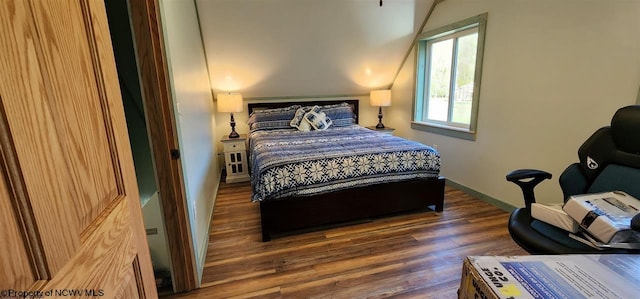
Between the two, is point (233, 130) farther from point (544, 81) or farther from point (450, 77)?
point (544, 81)

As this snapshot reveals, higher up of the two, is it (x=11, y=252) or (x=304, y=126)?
(x=11, y=252)

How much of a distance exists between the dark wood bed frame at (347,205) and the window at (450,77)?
97 cm

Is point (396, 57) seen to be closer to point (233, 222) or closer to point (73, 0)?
point (233, 222)

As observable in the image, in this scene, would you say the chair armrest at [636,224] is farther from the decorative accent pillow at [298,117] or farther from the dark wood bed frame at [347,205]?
the decorative accent pillow at [298,117]

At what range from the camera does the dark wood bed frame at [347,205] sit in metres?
2.27

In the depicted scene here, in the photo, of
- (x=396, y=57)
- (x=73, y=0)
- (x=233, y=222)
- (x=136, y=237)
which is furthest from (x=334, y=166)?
(x=396, y=57)

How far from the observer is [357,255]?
208 cm

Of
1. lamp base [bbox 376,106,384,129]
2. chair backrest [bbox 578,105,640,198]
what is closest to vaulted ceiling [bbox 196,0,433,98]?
lamp base [bbox 376,106,384,129]

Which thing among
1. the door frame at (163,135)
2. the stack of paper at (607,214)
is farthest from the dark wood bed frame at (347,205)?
the stack of paper at (607,214)

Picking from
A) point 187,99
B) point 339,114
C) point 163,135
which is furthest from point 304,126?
point 163,135

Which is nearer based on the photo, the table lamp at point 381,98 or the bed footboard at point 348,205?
the bed footboard at point 348,205

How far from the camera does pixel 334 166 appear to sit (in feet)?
7.72

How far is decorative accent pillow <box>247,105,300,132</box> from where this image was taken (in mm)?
3852

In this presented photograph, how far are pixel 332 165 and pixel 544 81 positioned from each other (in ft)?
6.33
